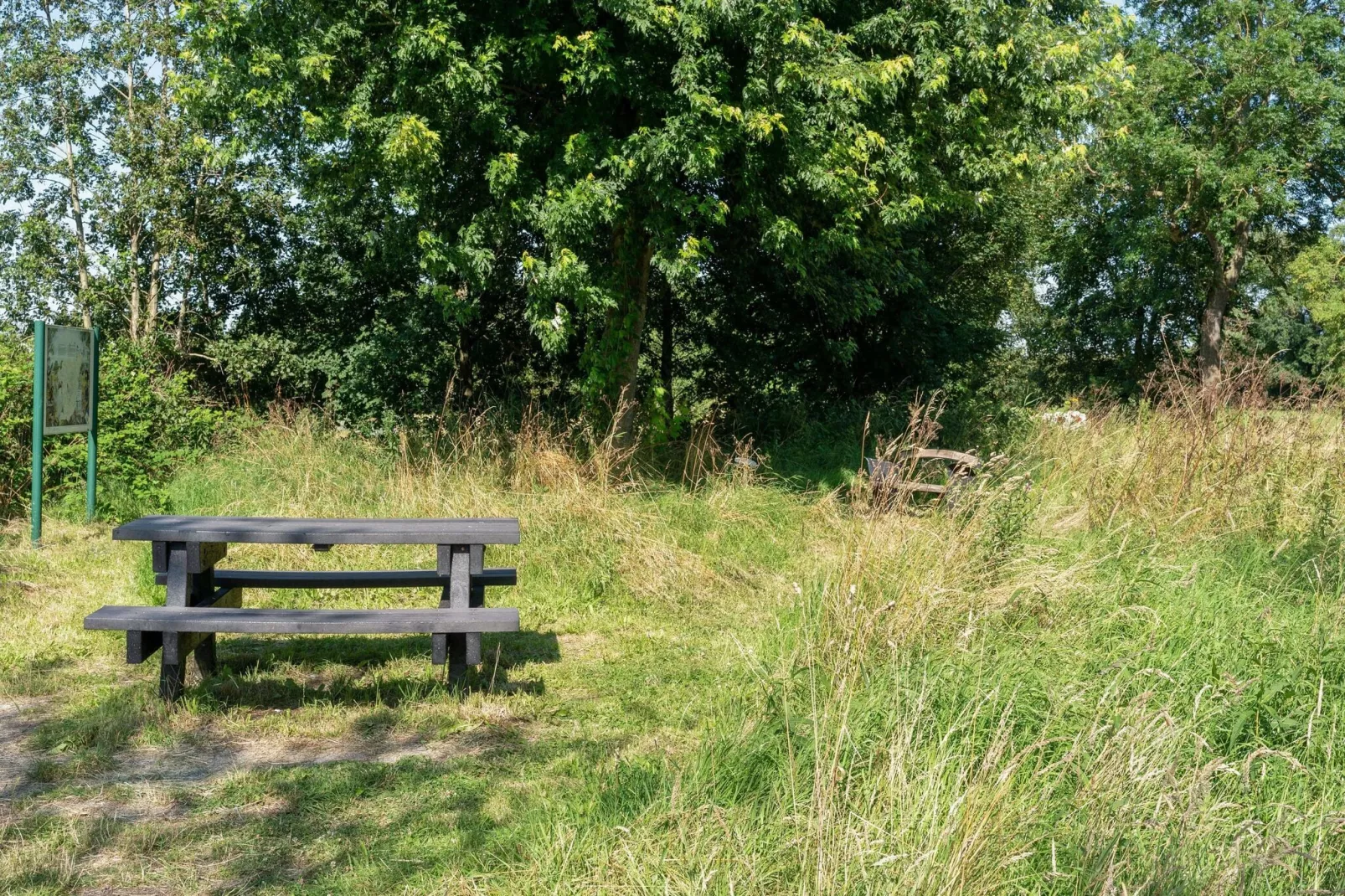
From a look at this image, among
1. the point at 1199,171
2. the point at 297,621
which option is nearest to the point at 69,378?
the point at 297,621

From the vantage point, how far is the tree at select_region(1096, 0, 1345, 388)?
2447 cm

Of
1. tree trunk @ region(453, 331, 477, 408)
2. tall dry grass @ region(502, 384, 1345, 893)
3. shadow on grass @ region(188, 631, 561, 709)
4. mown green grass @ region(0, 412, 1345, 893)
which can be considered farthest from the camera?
tree trunk @ region(453, 331, 477, 408)

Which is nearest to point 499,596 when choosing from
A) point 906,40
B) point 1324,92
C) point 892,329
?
point 906,40

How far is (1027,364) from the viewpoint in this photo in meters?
34.9

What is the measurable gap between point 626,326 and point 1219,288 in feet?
74.0

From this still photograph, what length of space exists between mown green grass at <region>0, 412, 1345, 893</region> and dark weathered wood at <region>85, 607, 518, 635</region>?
413mm

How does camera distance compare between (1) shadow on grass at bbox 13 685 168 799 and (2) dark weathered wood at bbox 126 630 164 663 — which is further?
(2) dark weathered wood at bbox 126 630 164 663

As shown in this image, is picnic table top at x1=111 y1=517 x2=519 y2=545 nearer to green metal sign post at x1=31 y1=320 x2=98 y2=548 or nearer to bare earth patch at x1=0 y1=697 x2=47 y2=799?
bare earth patch at x1=0 y1=697 x2=47 y2=799

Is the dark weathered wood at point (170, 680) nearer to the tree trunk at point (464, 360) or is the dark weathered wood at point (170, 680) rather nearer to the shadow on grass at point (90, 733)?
the shadow on grass at point (90, 733)

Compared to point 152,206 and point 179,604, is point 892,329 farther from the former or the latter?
point 179,604

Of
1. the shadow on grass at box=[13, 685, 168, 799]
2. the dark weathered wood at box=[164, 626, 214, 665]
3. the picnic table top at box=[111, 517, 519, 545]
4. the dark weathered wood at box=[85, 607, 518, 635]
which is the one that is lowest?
the shadow on grass at box=[13, 685, 168, 799]

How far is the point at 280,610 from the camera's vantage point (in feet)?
15.7

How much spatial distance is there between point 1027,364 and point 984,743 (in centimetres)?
3329

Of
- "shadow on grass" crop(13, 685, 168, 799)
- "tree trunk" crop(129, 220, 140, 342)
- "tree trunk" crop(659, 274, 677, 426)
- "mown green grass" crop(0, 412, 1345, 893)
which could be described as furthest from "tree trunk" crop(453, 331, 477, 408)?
"shadow on grass" crop(13, 685, 168, 799)
